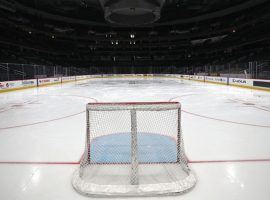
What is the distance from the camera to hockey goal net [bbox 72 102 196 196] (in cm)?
260

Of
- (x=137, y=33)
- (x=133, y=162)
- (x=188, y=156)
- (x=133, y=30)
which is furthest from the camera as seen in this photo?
(x=137, y=33)

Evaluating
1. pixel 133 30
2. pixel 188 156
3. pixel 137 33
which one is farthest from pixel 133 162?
pixel 137 33

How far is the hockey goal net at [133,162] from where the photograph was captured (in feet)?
8.52

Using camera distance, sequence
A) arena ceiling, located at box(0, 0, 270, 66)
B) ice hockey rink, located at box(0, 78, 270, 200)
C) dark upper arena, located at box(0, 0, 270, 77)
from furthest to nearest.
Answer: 1. arena ceiling, located at box(0, 0, 270, 66)
2. dark upper arena, located at box(0, 0, 270, 77)
3. ice hockey rink, located at box(0, 78, 270, 200)

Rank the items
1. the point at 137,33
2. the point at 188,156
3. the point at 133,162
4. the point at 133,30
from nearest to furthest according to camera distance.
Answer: the point at 133,162, the point at 188,156, the point at 133,30, the point at 137,33

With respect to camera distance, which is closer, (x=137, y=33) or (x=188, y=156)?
(x=188, y=156)

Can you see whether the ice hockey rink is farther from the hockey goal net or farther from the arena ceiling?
the arena ceiling

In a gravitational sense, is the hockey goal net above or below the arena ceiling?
below

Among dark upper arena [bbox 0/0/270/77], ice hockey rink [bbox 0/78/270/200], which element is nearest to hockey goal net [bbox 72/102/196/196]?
ice hockey rink [bbox 0/78/270/200]

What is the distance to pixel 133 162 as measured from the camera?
278 centimetres

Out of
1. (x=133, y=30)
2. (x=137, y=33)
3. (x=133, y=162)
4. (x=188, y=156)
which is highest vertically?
(x=133, y=30)

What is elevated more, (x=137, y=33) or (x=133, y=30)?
(x=133, y=30)

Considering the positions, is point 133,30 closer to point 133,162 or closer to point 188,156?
point 188,156

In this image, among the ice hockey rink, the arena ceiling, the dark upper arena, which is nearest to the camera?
the ice hockey rink
